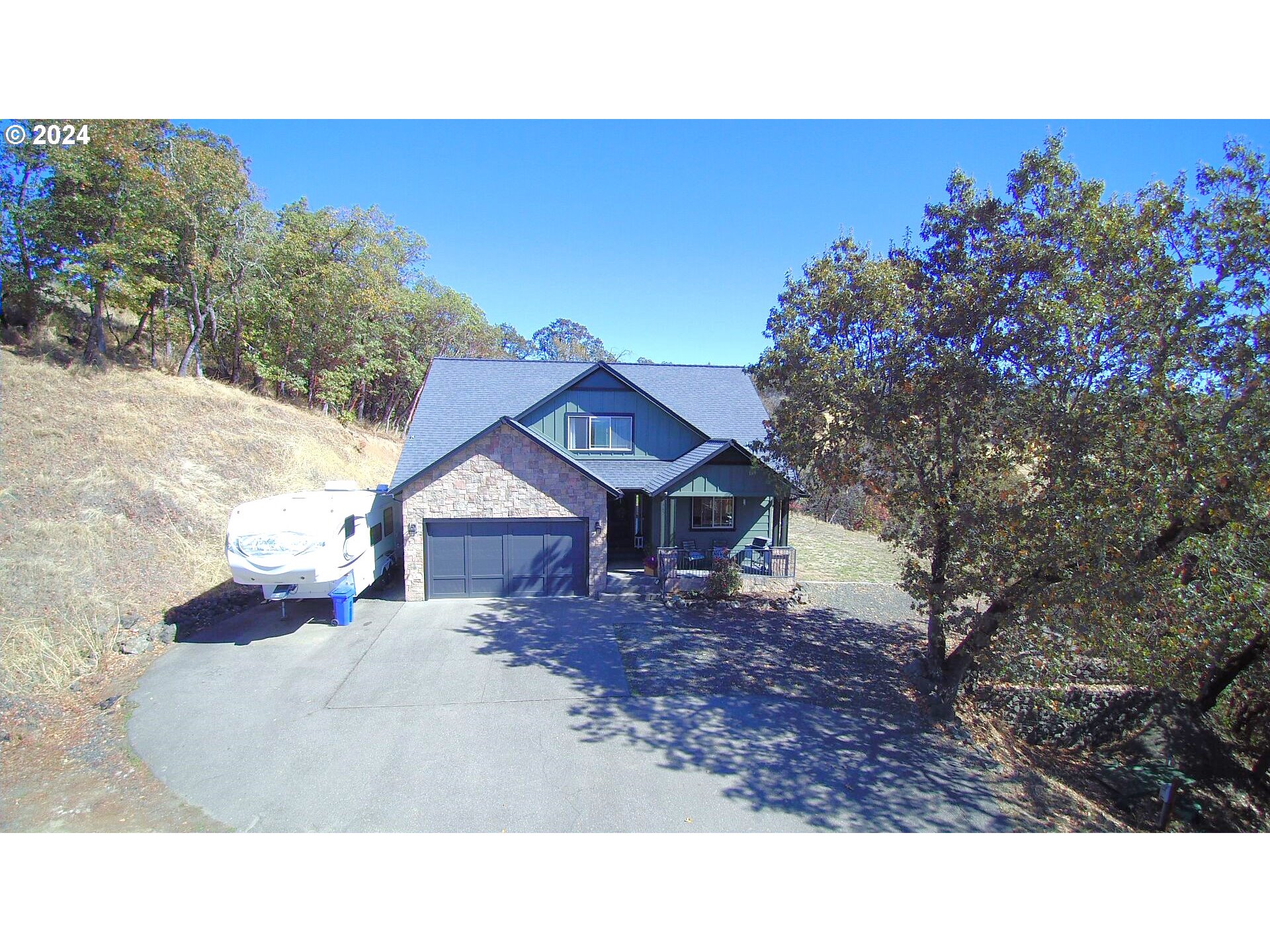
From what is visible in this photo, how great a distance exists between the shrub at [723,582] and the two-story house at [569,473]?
2.37 metres

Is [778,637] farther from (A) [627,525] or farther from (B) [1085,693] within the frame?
(A) [627,525]

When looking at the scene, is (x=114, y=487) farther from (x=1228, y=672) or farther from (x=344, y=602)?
(x=1228, y=672)

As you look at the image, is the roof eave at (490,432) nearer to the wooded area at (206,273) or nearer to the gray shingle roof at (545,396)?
the gray shingle roof at (545,396)

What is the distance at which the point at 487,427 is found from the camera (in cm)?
1330

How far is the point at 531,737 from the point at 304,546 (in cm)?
614

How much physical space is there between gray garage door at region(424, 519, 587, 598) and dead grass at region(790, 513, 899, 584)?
759cm

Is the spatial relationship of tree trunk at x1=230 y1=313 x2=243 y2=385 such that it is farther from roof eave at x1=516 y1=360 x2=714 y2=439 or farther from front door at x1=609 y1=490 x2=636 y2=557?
front door at x1=609 y1=490 x2=636 y2=557

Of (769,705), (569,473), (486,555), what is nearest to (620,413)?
(569,473)

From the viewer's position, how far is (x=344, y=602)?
11742 mm

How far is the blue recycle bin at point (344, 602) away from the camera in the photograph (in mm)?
11547

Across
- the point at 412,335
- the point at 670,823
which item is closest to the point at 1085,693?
the point at 670,823

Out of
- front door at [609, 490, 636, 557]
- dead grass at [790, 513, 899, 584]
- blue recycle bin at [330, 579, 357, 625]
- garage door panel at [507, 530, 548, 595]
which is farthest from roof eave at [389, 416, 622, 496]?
dead grass at [790, 513, 899, 584]

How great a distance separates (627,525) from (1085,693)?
40.5 feet

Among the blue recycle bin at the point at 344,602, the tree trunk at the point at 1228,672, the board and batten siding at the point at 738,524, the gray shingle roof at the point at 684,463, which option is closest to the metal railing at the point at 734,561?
the board and batten siding at the point at 738,524
